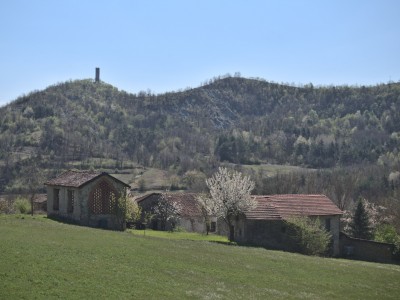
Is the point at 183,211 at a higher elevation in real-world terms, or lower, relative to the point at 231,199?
lower

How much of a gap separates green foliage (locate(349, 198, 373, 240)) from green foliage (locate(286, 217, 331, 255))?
16.8 metres

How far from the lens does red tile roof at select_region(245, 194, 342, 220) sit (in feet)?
183

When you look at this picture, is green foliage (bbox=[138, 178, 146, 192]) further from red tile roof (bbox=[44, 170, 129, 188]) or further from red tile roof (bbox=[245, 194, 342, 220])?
red tile roof (bbox=[44, 170, 129, 188])

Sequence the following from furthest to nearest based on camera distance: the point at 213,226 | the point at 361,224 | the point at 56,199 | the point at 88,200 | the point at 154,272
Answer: the point at 213,226 → the point at 361,224 → the point at 56,199 → the point at 88,200 → the point at 154,272

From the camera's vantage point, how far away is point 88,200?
5372cm

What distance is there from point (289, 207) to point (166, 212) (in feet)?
79.9

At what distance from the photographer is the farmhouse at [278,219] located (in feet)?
180

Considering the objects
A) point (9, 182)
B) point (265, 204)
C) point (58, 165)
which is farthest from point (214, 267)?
point (58, 165)

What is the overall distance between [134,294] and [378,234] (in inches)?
1861

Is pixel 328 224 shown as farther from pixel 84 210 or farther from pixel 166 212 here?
pixel 84 210

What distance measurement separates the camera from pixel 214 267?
32344 millimetres

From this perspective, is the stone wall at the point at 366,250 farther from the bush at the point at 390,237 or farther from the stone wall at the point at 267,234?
the stone wall at the point at 267,234

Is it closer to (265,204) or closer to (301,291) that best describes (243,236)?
(265,204)

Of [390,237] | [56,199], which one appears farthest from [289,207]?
[56,199]
